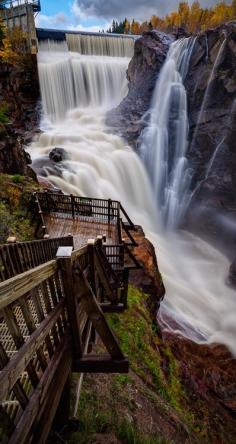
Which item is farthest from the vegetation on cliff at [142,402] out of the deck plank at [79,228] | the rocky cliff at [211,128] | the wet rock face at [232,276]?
the rocky cliff at [211,128]

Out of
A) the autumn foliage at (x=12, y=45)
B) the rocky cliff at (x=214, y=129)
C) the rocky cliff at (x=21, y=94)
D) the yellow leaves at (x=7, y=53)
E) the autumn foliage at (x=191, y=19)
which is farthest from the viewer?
the autumn foliage at (x=191, y=19)

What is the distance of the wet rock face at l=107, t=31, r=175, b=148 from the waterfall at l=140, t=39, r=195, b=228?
3.12 feet

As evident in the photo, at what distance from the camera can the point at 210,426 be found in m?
8.93

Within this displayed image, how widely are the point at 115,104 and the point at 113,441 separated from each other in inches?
→ 1481

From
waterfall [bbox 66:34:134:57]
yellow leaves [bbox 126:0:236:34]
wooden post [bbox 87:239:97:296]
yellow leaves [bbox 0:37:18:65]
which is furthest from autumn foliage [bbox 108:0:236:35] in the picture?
wooden post [bbox 87:239:97:296]

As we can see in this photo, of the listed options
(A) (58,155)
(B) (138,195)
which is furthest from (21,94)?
(B) (138,195)

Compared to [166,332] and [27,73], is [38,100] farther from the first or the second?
[166,332]

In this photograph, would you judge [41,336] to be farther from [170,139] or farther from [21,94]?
[21,94]

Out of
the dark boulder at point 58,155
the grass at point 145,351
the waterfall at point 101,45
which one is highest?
the waterfall at point 101,45

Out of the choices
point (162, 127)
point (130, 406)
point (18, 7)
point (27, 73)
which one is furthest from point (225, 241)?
point (18, 7)

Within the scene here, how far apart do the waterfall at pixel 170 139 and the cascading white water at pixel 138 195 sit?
867 mm

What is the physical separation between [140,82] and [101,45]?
1547 centimetres

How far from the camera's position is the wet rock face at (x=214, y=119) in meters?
25.5

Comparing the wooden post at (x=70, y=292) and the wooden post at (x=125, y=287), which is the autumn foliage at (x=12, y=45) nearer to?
the wooden post at (x=125, y=287)
